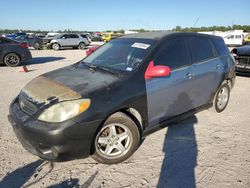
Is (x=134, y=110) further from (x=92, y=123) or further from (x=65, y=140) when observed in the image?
(x=65, y=140)

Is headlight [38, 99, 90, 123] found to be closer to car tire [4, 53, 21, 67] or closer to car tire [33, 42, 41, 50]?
car tire [4, 53, 21, 67]

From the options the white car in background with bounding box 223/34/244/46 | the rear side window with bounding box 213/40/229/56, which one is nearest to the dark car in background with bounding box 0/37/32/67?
the rear side window with bounding box 213/40/229/56

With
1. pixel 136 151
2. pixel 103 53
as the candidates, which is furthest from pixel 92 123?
pixel 103 53

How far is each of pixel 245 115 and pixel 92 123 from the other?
149 inches

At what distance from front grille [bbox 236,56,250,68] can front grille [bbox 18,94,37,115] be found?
7.97 metres

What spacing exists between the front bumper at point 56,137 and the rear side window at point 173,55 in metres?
1.51

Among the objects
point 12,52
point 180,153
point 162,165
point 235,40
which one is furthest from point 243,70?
point 235,40

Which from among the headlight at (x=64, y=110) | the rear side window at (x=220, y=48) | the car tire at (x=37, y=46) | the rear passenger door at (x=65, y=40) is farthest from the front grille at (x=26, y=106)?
the car tire at (x=37, y=46)

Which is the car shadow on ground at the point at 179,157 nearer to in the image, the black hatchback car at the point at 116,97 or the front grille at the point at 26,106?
the black hatchback car at the point at 116,97

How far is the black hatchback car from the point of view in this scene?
3141 millimetres

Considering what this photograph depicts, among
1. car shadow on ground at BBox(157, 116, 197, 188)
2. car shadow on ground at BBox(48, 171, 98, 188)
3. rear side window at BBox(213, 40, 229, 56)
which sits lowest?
car shadow on ground at BBox(157, 116, 197, 188)

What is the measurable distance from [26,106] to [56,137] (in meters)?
0.77

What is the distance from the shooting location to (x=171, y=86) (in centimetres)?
407

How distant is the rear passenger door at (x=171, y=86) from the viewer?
12.7 feet
